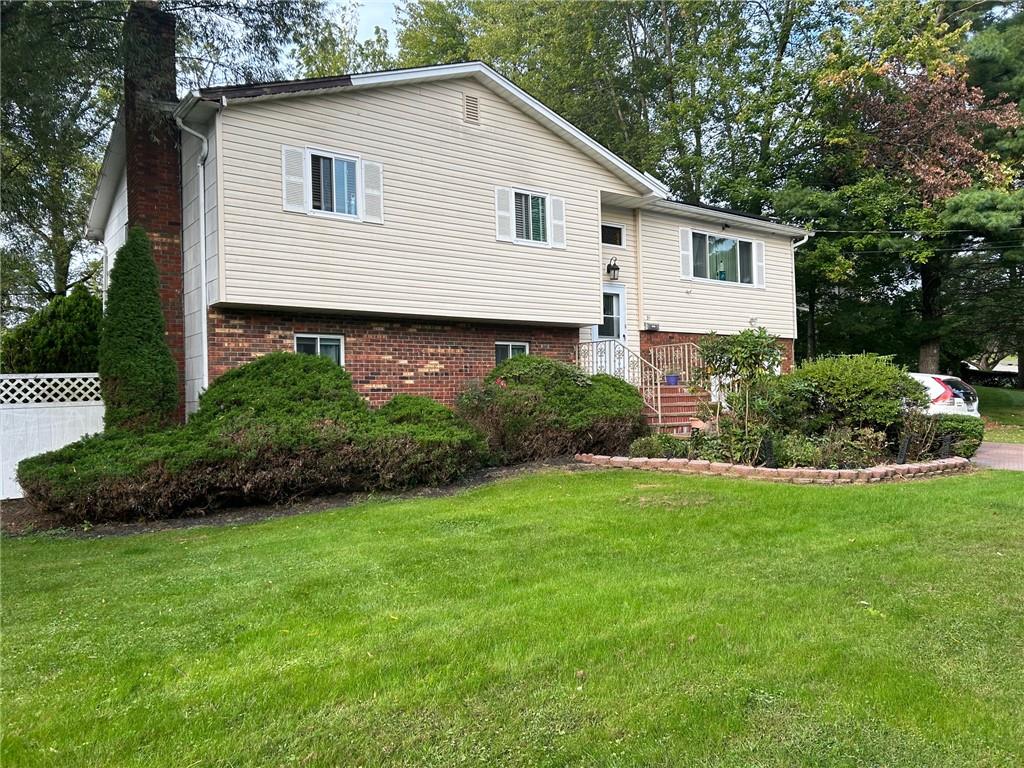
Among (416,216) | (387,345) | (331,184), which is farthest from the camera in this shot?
(387,345)

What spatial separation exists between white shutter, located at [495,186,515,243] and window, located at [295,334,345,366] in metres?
3.68

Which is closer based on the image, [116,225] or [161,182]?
[161,182]

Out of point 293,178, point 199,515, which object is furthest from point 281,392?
point 293,178

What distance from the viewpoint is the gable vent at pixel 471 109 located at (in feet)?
40.3

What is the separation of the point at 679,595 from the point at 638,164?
2421cm

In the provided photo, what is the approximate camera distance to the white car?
1305 cm

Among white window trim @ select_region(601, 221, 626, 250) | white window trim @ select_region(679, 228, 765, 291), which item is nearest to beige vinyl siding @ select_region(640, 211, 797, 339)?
white window trim @ select_region(679, 228, 765, 291)

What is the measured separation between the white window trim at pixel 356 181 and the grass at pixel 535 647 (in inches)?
242

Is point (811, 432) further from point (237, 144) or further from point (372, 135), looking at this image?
point (237, 144)

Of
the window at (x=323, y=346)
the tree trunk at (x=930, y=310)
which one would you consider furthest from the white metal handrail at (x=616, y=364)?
the tree trunk at (x=930, y=310)

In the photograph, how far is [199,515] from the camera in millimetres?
7734

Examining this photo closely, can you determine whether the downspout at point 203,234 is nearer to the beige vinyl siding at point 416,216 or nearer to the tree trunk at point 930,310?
the beige vinyl siding at point 416,216

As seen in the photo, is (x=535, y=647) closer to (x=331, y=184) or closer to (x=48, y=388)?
(x=331, y=184)

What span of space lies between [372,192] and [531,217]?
3.34 m
